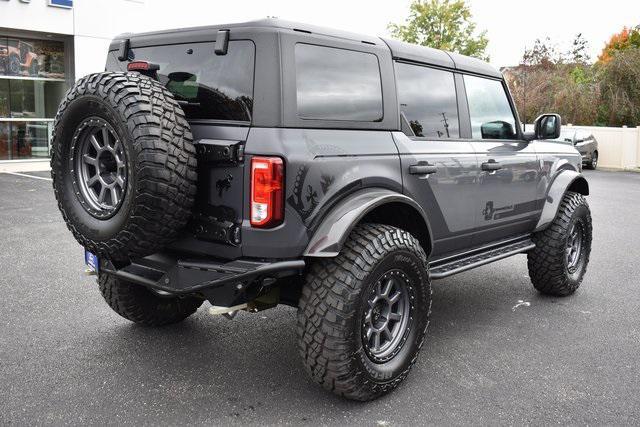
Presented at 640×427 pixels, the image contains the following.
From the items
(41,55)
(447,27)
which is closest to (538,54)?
(447,27)

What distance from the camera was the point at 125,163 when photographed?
3008 millimetres

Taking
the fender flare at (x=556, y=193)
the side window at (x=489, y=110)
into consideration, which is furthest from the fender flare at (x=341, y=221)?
the fender flare at (x=556, y=193)

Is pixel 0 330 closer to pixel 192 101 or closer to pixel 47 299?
pixel 47 299

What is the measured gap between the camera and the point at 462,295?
552 centimetres

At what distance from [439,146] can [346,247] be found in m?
1.18

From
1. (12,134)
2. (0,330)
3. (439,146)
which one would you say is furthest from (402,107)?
(12,134)

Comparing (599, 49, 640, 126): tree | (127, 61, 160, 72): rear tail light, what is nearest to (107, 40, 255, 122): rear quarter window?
(127, 61, 160, 72): rear tail light

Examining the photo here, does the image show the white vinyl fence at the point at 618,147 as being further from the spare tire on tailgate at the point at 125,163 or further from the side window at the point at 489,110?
the spare tire on tailgate at the point at 125,163

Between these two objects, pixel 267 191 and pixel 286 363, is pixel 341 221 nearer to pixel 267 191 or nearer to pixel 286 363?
pixel 267 191

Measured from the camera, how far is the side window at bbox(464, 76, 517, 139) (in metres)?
4.64

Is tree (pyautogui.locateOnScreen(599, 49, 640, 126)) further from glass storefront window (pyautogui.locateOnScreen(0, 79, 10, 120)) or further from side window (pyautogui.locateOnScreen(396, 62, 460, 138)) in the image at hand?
side window (pyautogui.locateOnScreen(396, 62, 460, 138))

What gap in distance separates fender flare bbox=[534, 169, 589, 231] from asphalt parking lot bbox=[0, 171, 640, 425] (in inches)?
28.6

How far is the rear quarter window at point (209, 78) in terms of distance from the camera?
3145 mm

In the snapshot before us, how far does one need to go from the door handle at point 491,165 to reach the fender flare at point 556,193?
0.88 metres
